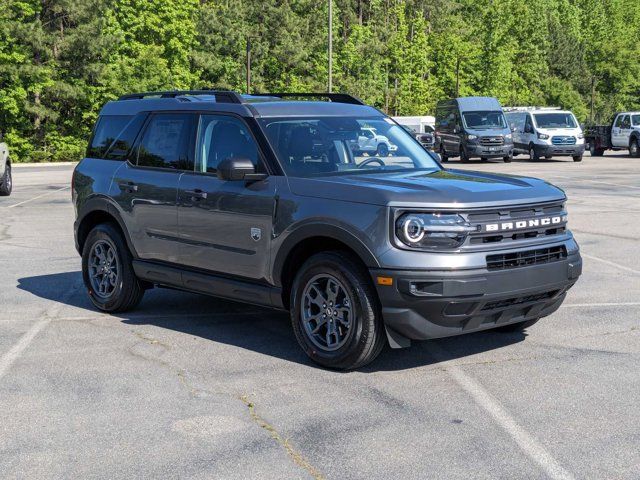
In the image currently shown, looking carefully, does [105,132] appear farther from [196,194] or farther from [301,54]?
[301,54]

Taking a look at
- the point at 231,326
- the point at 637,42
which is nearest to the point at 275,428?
the point at 231,326

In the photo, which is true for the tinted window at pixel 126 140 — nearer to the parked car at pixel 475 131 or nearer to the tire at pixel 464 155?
the parked car at pixel 475 131

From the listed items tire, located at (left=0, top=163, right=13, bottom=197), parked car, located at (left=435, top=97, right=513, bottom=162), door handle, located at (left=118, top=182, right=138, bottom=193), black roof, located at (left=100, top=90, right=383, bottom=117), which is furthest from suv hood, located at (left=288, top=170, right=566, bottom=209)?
parked car, located at (left=435, top=97, right=513, bottom=162)

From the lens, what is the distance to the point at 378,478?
14.2 ft

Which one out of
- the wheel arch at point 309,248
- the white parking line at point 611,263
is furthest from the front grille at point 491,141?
the wheel arch at point 309,248

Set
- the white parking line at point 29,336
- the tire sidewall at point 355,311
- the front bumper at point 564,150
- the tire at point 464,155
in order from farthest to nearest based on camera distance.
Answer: the tire at point 464,155 → the front bumper at point 564,150 → the white parking line at point 29,336 → the tire sidewall at point 355,311

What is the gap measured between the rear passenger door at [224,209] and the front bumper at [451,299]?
1.16m

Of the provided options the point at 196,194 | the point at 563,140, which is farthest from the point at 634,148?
the point at 196,194

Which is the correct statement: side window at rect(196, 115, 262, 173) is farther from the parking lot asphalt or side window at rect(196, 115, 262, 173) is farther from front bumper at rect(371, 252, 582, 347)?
front bumper at rect(371, 252, 582, 347)

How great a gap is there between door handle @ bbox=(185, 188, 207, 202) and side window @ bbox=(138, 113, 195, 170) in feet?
0.81

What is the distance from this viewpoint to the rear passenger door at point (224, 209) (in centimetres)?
672

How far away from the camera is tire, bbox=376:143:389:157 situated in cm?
720

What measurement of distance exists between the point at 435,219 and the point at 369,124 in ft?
5.90

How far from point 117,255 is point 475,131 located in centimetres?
3126
